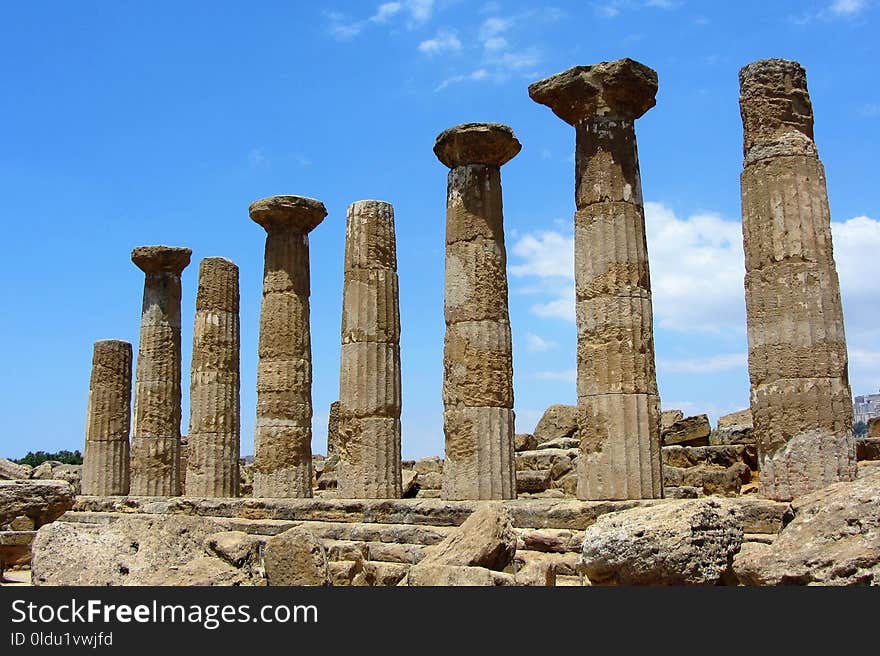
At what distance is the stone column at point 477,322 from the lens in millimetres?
15547

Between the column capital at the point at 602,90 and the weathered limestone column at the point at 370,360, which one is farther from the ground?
the column capital at the point at 602,90

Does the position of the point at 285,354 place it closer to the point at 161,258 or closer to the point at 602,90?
the point at 161,258

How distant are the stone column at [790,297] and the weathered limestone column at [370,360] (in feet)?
23.2

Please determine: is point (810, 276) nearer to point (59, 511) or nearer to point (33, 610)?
point (33, 610)

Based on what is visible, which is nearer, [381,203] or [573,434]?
[381,203]

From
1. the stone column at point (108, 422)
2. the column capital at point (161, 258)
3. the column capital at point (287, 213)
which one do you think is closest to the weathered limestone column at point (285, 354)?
the column capital at point (287, 213)

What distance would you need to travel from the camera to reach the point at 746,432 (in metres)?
21.3

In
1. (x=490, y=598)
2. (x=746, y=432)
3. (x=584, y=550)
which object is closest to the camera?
(x=490, y=598)

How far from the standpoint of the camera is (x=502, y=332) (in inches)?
628

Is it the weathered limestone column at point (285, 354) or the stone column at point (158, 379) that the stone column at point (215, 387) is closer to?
the stone column at point (158, 379)

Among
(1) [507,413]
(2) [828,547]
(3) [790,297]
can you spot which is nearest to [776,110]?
(3) [790,297]

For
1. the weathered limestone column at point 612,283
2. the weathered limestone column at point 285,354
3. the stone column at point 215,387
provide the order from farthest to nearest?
the stone column at point 215,387
the weathered limestone column at point 285,354
the weathered limestone column at point 612,283

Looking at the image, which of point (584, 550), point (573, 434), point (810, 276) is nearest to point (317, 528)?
point (584, 550)

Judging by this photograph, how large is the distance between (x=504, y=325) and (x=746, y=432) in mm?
8098
